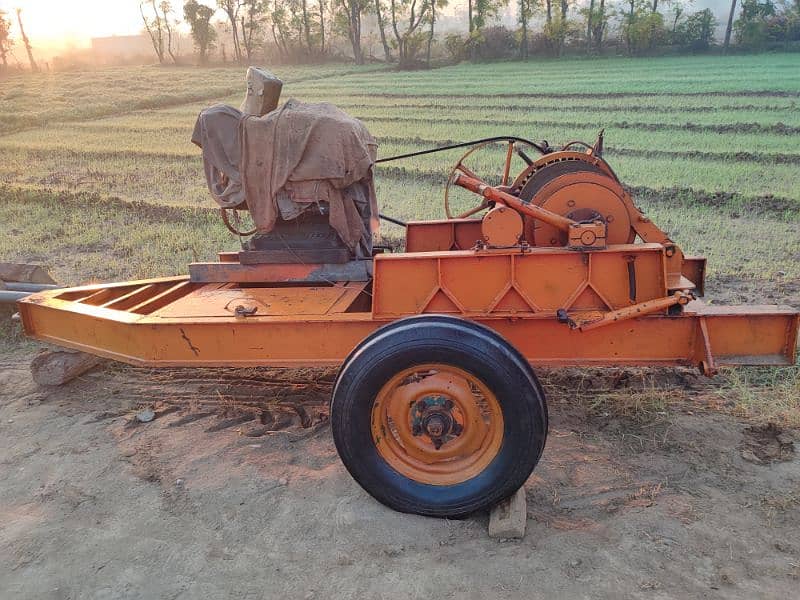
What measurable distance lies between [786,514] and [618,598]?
113 cm

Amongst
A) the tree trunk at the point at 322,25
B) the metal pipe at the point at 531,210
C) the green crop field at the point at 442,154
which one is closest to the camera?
the metal pipe at the point at 531,210

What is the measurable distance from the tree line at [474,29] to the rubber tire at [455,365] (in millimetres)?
32539

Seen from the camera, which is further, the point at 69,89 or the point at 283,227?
the point at 69,89

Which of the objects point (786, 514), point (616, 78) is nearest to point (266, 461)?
point (786, 514)

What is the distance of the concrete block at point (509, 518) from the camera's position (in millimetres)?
2900

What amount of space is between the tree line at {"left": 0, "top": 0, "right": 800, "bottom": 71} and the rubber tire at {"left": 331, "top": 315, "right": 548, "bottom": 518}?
3254 centimetres

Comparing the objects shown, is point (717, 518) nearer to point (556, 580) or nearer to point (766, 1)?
point (556, 580)

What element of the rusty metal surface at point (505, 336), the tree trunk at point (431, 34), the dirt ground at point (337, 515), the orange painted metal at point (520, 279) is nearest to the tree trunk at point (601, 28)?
the tree trunk at point (431, 34)

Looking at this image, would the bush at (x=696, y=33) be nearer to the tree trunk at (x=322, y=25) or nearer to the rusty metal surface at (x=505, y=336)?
the tree trunk at (x=322, y=25)

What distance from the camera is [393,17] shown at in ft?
114

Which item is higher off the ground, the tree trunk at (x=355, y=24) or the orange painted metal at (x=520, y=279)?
the tree trunk at (x=355, y=24)

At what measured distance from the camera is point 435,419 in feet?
10.1

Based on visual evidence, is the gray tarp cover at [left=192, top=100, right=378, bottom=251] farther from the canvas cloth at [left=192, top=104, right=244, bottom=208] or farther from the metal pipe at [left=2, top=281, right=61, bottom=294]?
the metal pipe at [left=2, top=281, right=61, bottom=294]

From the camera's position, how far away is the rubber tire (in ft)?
9.40
